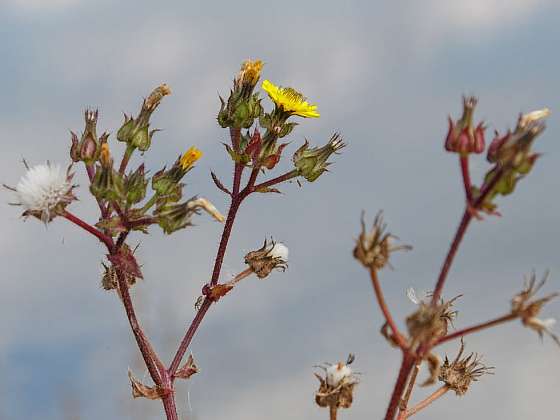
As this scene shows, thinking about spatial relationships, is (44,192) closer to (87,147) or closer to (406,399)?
(87,147)

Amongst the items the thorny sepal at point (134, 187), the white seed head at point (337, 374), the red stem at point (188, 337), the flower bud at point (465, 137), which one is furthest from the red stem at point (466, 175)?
the red stem at point (188, 337)

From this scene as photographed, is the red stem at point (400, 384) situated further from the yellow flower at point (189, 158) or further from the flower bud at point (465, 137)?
the yellow flower at point (189, 158)

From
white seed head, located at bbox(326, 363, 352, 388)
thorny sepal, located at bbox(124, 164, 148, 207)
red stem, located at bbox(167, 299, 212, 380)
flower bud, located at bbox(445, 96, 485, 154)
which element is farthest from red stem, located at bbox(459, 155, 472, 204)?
red stem, located at bbox(167, 299, 212, 380)

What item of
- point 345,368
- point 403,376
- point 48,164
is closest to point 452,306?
point 345,368

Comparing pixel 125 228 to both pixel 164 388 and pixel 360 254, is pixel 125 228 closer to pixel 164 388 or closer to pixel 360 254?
pixel 164 388

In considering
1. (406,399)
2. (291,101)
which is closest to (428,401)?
(406,399)
